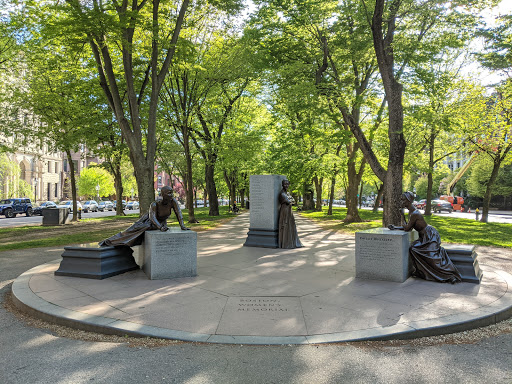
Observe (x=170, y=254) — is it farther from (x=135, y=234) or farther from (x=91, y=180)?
(x=91, y=180)

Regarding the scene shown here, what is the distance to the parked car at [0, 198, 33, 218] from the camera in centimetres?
3472

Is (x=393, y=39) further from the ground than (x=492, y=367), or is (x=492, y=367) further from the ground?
(x=393, y=39)

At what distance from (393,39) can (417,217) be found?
28.6ft

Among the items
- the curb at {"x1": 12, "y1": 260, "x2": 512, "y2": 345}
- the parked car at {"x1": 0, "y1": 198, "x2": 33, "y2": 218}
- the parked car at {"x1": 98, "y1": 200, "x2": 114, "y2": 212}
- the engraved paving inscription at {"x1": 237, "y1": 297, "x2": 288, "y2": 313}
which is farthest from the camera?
the parked car at {"x1": 98, "y1": 200, "x2": 114, "y2": 212}

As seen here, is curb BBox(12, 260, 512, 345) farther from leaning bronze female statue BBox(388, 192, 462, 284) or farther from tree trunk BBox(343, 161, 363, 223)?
tree trunk BBox(343, 161, 363, 223)

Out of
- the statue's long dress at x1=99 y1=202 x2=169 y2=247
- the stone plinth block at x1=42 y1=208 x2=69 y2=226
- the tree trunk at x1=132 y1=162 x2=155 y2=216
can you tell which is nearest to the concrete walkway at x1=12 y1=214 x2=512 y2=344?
the statue's long dress at x1=99 y1=202 x2=169 y2=247

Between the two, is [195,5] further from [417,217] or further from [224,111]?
[417,217]

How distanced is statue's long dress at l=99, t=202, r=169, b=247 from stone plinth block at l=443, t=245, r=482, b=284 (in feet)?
20.0

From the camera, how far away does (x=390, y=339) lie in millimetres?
4215

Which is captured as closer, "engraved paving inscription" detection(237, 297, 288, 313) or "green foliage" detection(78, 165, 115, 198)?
"engraved paving inscription" detection(237, 297, 288, 313)

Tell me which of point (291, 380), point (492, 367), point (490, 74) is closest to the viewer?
point (291, 380)

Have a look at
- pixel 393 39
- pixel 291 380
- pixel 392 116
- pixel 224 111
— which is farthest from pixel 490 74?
pixel 291 380

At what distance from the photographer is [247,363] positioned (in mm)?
3633

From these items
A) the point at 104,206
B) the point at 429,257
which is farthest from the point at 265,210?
the point at 104,206
